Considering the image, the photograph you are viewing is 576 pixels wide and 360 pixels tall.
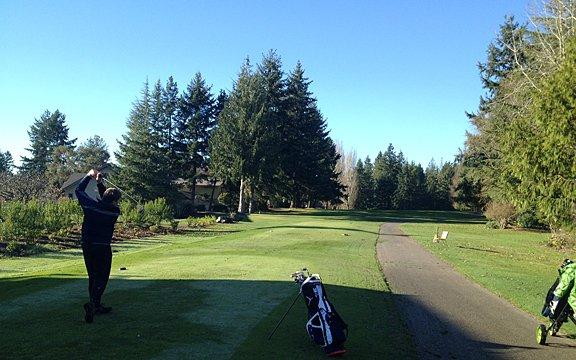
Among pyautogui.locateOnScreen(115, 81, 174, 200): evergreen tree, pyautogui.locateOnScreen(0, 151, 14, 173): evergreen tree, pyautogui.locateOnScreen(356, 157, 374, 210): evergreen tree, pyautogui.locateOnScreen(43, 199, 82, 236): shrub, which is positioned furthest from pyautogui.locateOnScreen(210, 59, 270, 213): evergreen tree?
pyautogui.locateOnScreen(0, 151, 14, 173): evergreen tree

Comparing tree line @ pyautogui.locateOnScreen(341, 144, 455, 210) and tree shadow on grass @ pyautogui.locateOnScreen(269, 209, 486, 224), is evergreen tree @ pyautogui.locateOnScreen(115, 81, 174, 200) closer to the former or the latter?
tree shadow on grass @ pyautogui.locateOnScreen(269, 209, 486, 224)

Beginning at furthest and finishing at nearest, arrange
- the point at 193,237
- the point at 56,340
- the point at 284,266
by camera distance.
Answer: the point at 193,237 < the point at 284,266 < the point at 56,340

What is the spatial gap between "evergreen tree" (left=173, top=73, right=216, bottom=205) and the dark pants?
2249 inches

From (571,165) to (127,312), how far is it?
56.1ft

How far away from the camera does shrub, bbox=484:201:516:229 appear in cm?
5009

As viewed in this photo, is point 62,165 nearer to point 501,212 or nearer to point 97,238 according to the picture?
point 501,212

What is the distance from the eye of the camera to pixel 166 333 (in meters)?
6.77

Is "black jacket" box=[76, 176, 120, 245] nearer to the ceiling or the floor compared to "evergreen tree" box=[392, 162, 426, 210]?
nearer to the floor

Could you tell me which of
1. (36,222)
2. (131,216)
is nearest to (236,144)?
(131,216)

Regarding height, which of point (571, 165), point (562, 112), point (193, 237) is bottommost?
point (193, 237)

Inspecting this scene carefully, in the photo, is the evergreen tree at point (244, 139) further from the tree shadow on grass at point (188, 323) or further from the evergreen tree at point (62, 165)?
the tree shadow on grass at point (188, 323)

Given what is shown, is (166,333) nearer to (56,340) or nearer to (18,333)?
(56,340)

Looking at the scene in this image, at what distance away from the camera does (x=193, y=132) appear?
65.3 meters

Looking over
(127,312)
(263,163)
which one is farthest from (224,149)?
(127,312)
